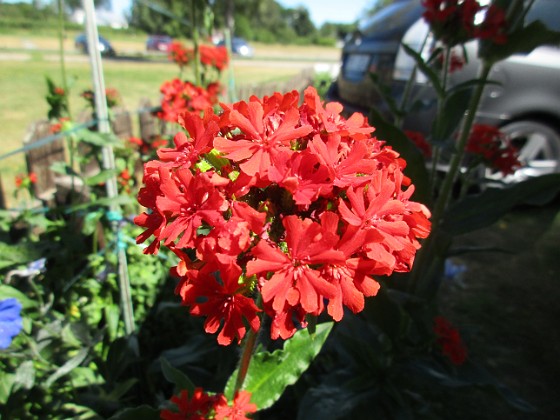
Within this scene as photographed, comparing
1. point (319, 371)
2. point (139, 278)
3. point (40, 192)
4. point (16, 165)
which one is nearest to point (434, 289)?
point (319, 371)

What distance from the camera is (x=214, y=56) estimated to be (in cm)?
269

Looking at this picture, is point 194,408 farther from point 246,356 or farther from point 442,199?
point 442,199

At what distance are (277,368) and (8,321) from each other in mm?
726

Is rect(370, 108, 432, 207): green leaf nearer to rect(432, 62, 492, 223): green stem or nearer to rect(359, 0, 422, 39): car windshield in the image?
rect(432, 62, 492, 223): green stem

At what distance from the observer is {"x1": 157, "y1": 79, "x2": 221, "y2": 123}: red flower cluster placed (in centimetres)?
219

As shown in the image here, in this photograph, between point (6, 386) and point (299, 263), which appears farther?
point (6, 386)

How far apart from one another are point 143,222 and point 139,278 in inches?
54.2

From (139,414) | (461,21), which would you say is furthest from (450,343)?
(461,21)

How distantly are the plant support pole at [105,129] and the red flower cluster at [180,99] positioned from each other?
1.69 ft

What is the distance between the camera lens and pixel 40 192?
256 cm

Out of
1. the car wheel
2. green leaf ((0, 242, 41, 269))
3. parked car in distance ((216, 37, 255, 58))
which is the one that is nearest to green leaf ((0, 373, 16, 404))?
green leaf ((0, 242, 41, 269))

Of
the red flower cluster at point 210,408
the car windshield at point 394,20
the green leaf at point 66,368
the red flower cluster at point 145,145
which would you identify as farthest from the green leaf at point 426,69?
the car windshield at point 394,20

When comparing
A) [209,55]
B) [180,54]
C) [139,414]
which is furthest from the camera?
[180,54]

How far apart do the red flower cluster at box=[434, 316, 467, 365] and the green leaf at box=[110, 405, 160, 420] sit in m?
1.07
